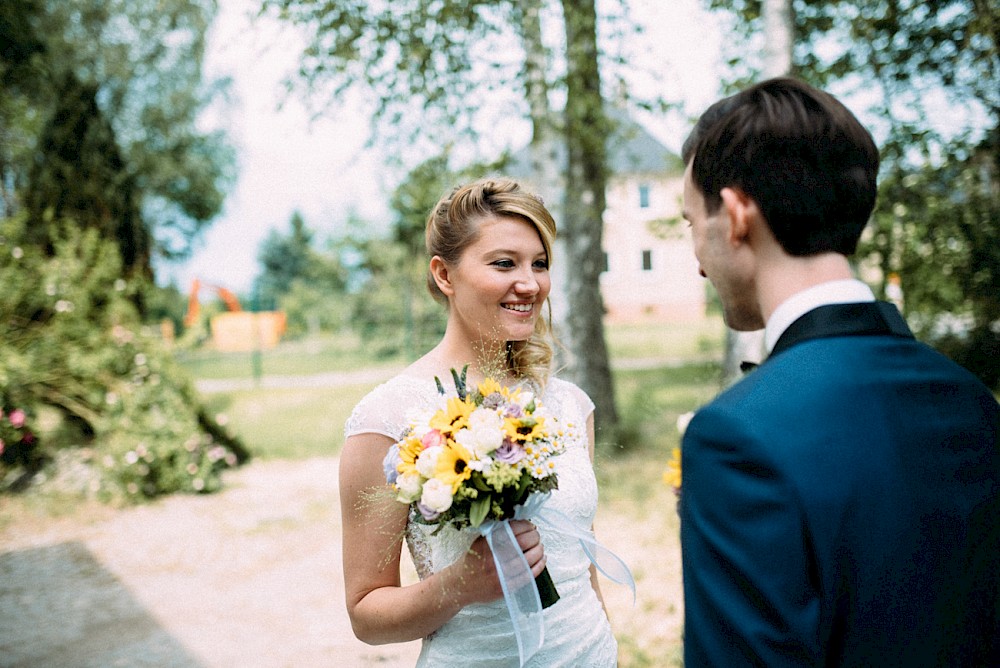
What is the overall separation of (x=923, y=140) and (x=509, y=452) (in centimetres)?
714

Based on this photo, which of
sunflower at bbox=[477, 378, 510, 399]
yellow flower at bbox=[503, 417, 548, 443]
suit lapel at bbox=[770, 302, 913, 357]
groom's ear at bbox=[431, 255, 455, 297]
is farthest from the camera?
groom's ear at bbox=[431, 255, 455, 297]

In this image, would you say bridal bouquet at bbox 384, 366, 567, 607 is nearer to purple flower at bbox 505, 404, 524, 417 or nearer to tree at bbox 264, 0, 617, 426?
purple flower at bbox 505, 404, 524, 417

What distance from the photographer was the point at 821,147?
1104mm

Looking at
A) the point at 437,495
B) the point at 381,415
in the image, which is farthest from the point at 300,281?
the point at 437,495

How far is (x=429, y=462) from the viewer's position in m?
1.61

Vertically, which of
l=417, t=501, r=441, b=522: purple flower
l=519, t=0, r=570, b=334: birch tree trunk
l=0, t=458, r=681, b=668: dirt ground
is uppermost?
l=519, t=0, r=570, b=334: birch tree trunk

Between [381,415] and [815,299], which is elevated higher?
[815,299]

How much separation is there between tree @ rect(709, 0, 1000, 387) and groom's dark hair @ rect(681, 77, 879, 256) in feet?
19.5

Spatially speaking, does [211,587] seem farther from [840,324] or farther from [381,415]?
[840,324]

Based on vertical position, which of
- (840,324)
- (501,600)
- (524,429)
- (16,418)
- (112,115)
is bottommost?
(16,418)

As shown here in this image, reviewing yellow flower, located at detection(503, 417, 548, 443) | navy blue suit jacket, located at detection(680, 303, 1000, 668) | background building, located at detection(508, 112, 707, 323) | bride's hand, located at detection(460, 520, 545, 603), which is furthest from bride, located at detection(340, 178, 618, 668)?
background building, located at detection(508, 112, 707, 323)

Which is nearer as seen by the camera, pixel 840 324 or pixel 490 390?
pixel 840 324

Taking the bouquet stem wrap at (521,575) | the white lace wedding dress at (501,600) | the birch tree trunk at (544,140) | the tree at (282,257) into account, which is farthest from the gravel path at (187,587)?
the tree at (282,257)

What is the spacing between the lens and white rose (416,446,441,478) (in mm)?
1609
